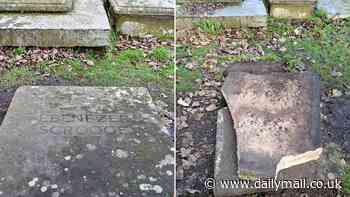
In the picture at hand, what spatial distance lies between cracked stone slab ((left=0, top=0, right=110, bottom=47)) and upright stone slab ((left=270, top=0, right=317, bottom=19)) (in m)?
1.73

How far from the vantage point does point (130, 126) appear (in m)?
2.77

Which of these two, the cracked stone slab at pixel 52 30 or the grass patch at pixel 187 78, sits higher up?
the cracked stone slab at pixel 52 30

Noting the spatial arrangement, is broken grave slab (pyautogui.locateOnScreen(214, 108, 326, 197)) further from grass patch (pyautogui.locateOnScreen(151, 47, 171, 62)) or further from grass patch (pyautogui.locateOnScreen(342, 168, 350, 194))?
grass patch (pyautogui.locateOnScreen(151, 47, 171, 62))

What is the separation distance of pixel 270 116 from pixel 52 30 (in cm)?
215

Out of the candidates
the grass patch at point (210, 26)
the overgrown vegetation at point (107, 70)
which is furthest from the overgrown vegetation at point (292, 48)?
the overgrown vegetation at point (107, 70)

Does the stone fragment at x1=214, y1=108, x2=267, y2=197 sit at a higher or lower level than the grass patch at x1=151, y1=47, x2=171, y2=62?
lower

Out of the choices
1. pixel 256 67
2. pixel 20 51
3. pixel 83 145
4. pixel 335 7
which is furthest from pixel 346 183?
pixel 20 51

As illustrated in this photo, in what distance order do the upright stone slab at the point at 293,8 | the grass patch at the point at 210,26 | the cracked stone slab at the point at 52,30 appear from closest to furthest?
the cracked stone slab at the point at 52,30 → the grass patch at the point at 210,26 → the upright stone slab at the point at 293,8

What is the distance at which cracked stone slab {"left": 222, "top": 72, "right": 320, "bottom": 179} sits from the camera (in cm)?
260

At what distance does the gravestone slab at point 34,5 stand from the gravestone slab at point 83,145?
1317 millimetres

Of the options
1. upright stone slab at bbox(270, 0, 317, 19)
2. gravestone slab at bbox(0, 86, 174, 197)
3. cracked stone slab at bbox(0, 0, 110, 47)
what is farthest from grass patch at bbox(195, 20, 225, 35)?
gravestone slab at bbox(0, 86, 174, 197)

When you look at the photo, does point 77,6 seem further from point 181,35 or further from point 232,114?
point 232,114

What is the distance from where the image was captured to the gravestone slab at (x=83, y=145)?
229cm

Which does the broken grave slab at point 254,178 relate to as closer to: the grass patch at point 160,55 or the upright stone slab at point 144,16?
the grass patch at point 160,55
